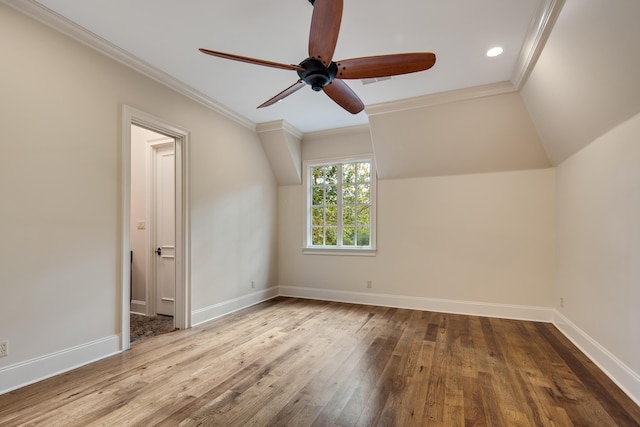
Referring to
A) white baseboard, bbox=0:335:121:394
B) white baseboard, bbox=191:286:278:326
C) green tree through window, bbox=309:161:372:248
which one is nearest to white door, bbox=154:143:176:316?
white baseboard, bbox=191:286:278:326

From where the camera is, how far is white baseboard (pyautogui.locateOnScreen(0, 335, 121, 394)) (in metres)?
2.24

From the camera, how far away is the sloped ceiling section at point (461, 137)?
3771mm

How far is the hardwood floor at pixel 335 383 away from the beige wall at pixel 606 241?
0.38 m

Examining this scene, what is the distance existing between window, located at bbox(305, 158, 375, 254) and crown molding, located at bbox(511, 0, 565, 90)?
2.32m

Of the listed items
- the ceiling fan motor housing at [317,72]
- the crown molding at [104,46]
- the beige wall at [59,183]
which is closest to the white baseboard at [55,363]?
the beige wall at [59,183]

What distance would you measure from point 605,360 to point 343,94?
10.1 feet

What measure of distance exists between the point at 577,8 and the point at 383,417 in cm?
288

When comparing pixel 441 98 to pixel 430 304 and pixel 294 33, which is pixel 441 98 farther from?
pixel 430 304

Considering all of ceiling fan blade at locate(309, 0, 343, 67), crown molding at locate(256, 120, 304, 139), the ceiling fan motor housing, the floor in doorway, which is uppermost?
crown molding at locate(256, 120, 304, 139)

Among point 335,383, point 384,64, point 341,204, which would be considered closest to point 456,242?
point 341,204

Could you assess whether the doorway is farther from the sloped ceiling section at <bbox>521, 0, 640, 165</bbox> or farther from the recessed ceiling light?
the sloped ceiling section at <bbox>521, 0, 640, 165</bbox>

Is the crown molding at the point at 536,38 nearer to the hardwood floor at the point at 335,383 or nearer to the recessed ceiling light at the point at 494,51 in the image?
the recessed ceiling light at the point at 494,51

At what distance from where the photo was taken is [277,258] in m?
5.59

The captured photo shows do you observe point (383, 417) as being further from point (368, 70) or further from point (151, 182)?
point (151, 182)
